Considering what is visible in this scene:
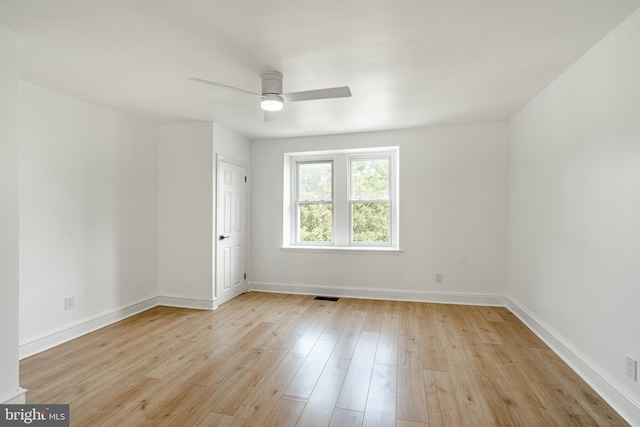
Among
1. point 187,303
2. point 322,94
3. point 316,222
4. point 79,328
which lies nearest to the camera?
point 322,94

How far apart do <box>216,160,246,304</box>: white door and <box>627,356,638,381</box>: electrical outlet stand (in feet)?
13.3

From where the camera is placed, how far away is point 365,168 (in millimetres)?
5066

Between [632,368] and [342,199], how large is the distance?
12.0 ft

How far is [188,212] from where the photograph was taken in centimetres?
432

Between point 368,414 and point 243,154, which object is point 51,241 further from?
point 368,414

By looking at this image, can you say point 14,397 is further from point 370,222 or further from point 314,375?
point 370,222

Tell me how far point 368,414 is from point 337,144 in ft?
12.2

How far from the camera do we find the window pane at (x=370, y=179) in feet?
16.4

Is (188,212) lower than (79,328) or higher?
higher

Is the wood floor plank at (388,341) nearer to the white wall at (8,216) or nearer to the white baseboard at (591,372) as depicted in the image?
the white baseboard at (591,372)

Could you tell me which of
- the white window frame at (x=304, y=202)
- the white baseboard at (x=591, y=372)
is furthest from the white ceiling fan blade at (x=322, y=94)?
the white baseboard at (x=591, y=372)

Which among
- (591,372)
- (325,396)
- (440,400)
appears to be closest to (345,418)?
(325,396)

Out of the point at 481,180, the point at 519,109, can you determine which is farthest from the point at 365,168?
the point at 519,109

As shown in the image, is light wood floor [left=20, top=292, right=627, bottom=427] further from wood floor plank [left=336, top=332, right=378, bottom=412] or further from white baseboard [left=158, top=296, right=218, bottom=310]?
white baseboard [left=158, top=296, right=218, bottom=310]
